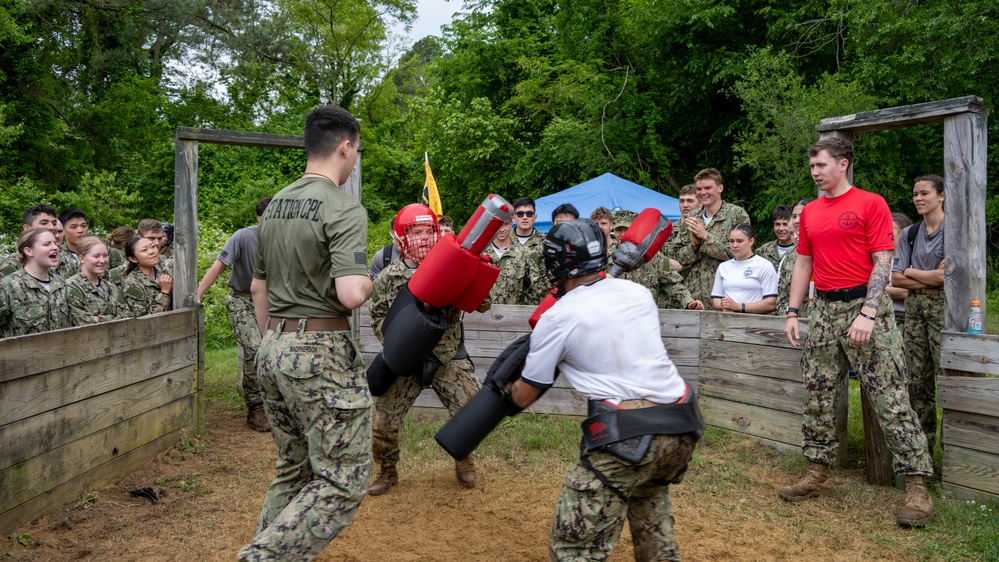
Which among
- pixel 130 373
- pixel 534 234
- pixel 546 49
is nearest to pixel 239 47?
pixel 546 49

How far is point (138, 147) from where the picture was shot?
2631 centimetres

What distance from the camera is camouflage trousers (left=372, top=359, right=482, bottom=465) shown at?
18.2ft

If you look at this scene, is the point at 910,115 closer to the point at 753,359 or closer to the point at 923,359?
the point at 923,359

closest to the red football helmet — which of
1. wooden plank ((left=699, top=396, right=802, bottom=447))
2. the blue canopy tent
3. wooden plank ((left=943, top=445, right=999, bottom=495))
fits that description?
wooden plank ((left=699, top=396, right=802, bottom=447))

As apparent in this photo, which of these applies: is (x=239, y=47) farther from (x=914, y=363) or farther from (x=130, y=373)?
(x=914, y=363)

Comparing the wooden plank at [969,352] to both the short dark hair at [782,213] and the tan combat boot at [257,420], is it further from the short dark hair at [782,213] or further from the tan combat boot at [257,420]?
the tan combat boot at [257,420]

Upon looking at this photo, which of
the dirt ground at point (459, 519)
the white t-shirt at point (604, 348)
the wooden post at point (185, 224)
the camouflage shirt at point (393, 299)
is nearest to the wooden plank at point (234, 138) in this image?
Result: the wooden post at point (185, 224)

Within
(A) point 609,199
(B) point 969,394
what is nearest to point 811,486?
(B) point 969,394

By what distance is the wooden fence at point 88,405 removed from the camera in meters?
4.50

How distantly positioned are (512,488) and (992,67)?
14.7 m

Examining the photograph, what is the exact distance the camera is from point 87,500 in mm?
5203

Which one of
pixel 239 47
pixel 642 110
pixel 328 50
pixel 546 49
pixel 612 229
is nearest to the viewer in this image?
pixel 612 229

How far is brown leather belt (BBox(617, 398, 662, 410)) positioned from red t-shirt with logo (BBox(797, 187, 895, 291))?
8.33ft

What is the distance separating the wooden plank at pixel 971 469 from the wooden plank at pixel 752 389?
1.19m
